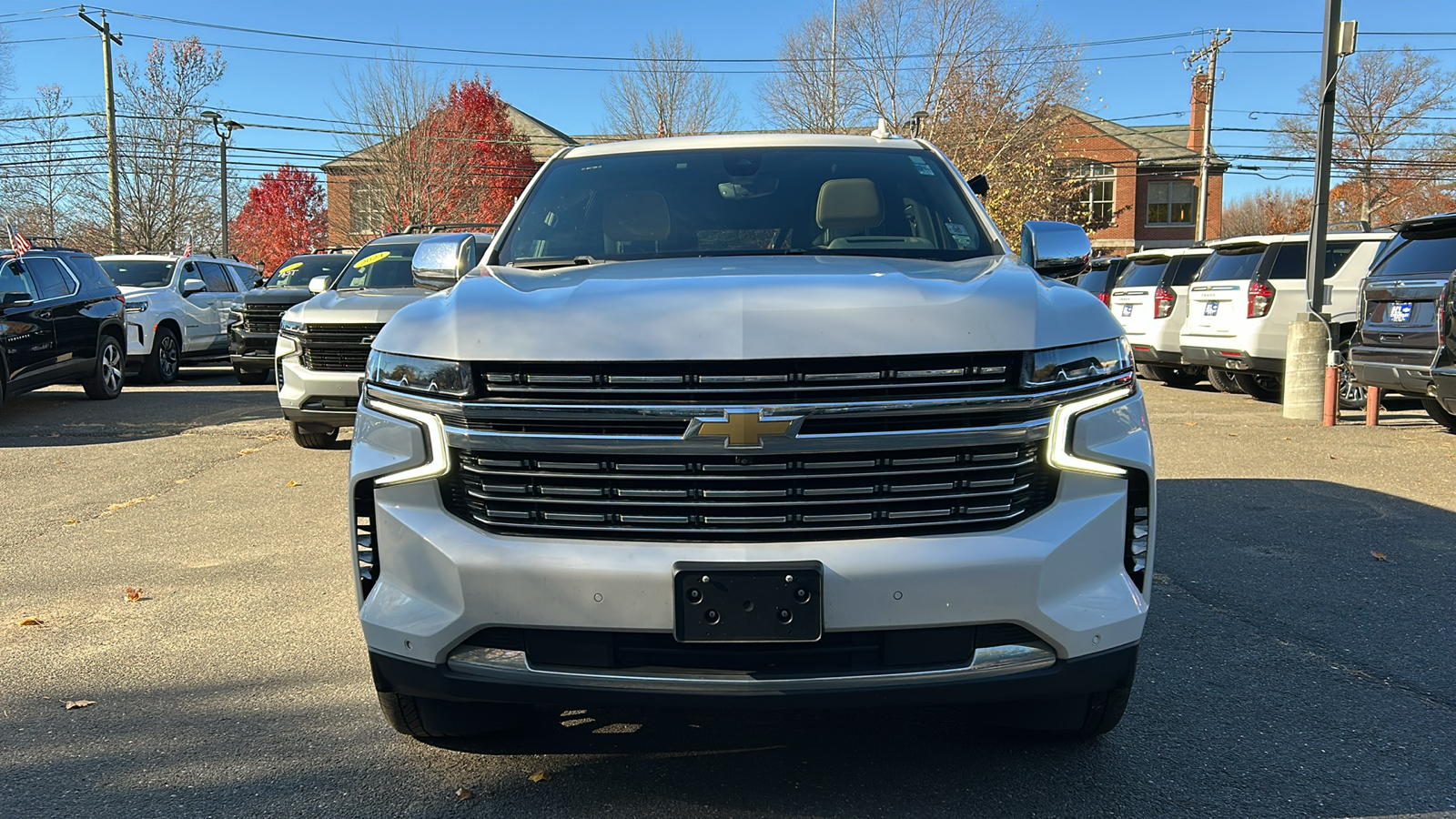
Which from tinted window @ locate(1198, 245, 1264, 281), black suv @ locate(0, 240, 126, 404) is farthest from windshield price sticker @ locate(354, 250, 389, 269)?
tinted window @ locate(1198, 245, 1264, 281)

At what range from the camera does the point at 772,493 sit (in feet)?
8.38

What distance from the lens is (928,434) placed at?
101 inches

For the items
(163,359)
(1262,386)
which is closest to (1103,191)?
(1262,386)

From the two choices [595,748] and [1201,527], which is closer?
[595,748]

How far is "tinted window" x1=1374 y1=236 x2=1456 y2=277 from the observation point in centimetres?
884

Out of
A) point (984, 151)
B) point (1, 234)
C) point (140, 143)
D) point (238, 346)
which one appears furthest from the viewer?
point (1, 234)

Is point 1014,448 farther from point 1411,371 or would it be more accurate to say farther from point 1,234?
point 1,234

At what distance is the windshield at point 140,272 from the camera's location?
1648 centimetres

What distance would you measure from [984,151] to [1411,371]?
24582 millimetres

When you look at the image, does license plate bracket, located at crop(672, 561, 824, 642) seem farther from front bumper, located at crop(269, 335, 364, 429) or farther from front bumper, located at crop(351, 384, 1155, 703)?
front bumper, located at crop(269, 335, 364, 429)

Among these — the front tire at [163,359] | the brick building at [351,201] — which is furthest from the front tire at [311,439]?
the brick building at [351,201]

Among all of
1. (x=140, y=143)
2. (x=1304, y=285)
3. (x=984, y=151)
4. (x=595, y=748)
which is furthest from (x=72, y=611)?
(x=140, y=143)

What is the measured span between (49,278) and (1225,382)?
1434cm

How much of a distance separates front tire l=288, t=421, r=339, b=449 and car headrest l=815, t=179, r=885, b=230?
6.82m
